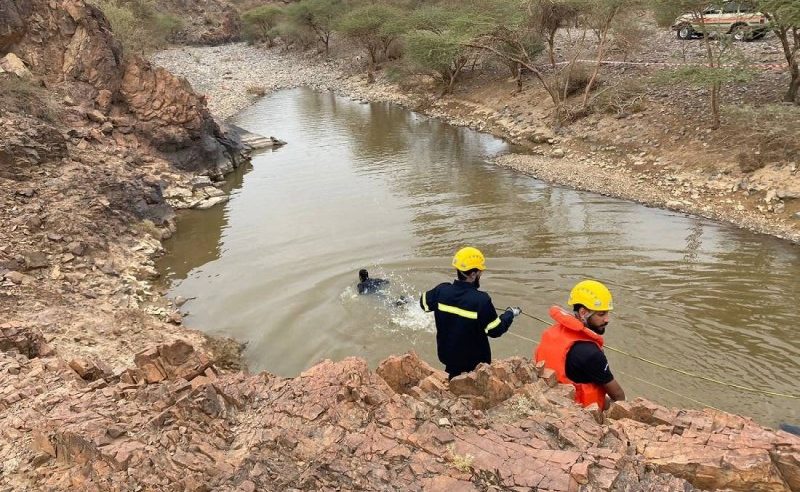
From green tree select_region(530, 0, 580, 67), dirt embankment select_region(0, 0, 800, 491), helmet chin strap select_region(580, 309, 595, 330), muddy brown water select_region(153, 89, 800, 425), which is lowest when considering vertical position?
muddy brown water select_region(153, 89, 800, 425)

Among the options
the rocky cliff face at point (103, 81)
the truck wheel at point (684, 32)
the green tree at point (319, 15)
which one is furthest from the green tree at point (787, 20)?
the green tree at point (319, 15)

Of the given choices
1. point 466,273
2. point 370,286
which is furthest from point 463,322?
point 370,286

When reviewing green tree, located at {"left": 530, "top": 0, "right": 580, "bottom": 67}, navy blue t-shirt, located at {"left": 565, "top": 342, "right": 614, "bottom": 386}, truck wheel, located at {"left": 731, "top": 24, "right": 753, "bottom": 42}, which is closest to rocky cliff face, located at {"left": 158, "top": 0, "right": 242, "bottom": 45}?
green tree, located at {"left": 530, "top": 0, "right": 580, "bottom": 67}

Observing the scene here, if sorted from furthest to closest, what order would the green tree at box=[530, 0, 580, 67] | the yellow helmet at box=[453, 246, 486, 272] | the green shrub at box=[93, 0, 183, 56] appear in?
the green shrub at box=[93, 0, 183, 56], the green tree at box=[530, 0, 580, 67], the yellow helmet at box=[453, 246, 486, 272]

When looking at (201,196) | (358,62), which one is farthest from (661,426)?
(358,62)

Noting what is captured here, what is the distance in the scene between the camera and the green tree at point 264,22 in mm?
51281

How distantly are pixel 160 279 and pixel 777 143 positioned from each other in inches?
525

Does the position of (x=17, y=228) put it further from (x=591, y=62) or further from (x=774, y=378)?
(x=591, y=62)

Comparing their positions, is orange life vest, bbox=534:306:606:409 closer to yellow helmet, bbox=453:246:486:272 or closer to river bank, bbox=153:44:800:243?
yellow helmet, bbox=453:246:486:272

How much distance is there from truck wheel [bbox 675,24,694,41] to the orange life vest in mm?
23675

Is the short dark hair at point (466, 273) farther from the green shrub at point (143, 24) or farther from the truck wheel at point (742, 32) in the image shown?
the green shrub at point (143, 24)

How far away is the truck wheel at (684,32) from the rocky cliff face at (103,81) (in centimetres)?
2008

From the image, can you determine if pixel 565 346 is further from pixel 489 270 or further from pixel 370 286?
pixel 489 270

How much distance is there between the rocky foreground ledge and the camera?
2.79 meters
